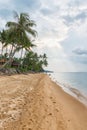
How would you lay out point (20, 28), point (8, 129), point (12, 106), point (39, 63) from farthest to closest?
point (39, 63)
point (20, 28)
point (12, 106)
point (8, 129)

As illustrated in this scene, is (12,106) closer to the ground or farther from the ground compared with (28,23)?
closer to the ground

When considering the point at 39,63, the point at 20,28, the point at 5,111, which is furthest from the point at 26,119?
the point at 39,63

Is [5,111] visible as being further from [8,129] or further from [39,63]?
[39,63]

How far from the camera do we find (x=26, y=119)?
8188 mm

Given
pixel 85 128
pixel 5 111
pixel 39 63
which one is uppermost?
pixel 39 63

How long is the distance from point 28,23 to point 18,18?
200 cm

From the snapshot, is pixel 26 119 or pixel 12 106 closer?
pixel 26 119

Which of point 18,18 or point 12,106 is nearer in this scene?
point 12,106

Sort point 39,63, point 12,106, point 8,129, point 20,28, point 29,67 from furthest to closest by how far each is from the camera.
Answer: point 39,63
point 29,67
point 20,28
point 12,106
point 8,129

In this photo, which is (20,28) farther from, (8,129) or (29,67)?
(29,67)

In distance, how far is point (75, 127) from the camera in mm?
8930

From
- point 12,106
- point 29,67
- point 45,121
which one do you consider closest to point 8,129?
point 45,121

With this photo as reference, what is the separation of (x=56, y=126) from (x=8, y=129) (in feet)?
6.19

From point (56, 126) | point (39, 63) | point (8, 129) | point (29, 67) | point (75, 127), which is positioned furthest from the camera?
point (39, 63)
